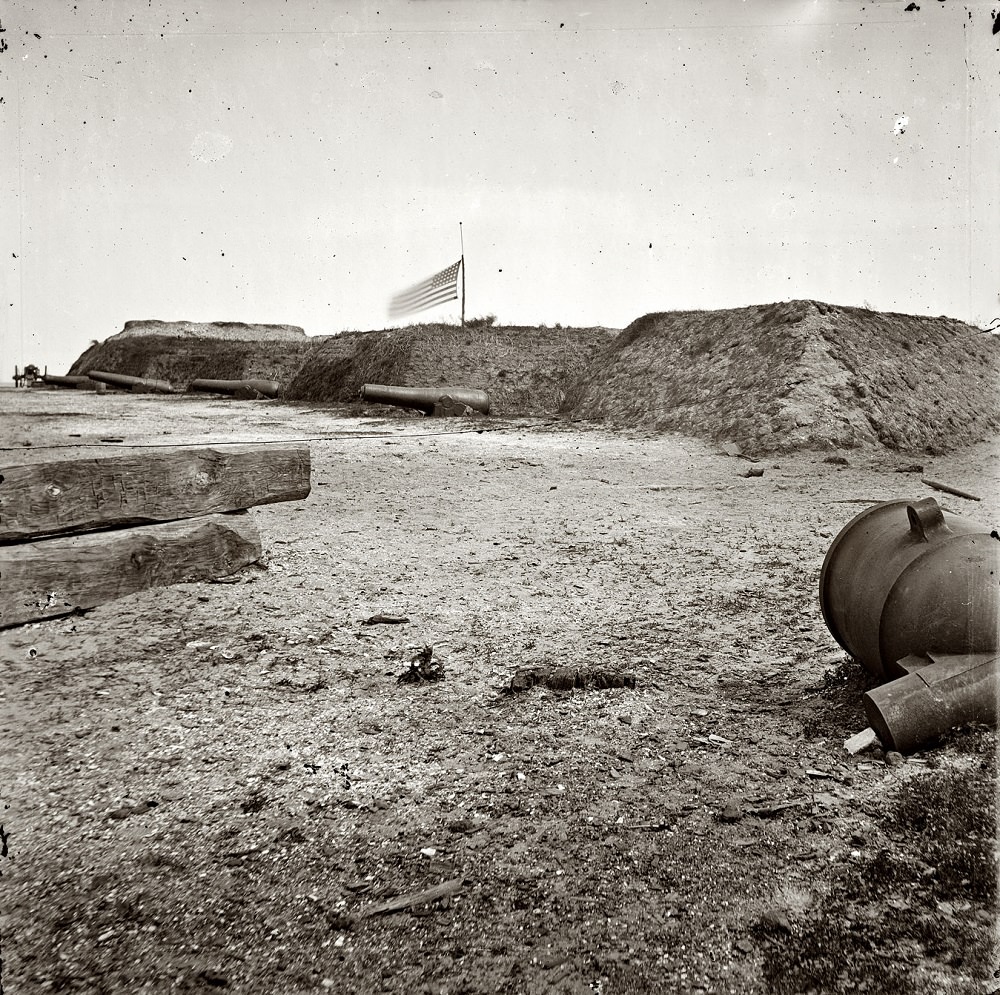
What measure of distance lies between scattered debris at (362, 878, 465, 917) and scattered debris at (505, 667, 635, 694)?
4.34ft

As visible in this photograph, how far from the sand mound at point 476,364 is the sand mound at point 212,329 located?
90.4 ft

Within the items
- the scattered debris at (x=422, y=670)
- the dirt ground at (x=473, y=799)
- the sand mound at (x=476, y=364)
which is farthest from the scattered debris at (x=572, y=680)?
the sand mound at (x=476, y=364)

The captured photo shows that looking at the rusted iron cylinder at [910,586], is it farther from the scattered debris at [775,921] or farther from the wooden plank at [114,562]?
the wooden plank at [114,562]

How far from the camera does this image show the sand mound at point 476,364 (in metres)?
22.1

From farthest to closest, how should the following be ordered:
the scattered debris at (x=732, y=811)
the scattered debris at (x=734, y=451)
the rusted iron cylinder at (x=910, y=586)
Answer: the scattered debris at (x=734, y=451) → the rusted iron cylinder at (x=910, y=586) → the scattered debris at (x=732, y=811)

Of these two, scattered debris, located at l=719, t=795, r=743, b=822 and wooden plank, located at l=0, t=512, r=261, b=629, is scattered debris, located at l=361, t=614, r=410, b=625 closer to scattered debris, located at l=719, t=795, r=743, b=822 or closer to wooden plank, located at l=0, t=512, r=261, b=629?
wooden plank, located at l=0, t=512, r=261, b=629

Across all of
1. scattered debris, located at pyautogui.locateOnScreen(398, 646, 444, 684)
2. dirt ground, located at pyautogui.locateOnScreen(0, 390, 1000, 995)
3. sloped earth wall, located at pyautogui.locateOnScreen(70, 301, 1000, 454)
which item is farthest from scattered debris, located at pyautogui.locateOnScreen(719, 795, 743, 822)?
sloped earth wall, located at pyautogui.locateOnScreen(70, 301, 1000, 454)

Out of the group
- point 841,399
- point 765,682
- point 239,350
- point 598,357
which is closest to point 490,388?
point 598,357

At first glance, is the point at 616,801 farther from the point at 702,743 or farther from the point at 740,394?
the point at 740,394

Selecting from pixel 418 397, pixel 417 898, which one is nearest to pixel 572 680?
pixel 417 898

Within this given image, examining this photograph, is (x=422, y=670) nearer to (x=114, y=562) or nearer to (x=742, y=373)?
(x=114, y=562)

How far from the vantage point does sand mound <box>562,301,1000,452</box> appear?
513 inches

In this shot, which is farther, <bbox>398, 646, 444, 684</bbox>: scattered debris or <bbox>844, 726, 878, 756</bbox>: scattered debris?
<bbox>398, 646, 444, 684</bbox>: scattered debris

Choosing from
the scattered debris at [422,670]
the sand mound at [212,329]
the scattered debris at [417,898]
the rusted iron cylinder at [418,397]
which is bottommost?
the scattered debris at [417,898]
